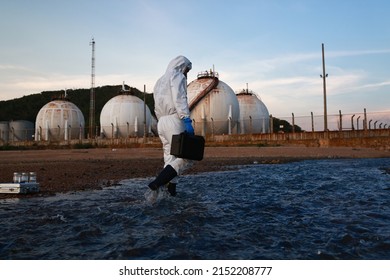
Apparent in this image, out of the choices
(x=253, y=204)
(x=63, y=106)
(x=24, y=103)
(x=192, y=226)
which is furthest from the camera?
(x=24, y=103)

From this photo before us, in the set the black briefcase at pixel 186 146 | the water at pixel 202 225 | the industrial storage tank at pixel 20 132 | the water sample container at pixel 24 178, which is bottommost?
the water at pixel 202 225

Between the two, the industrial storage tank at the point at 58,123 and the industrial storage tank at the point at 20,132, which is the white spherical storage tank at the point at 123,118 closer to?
the industrial storage tank at the point at 58,123

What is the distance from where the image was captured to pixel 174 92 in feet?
16.8

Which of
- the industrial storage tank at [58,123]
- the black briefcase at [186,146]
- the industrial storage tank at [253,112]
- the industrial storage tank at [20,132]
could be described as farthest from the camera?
the industrial storage tank at [20,132]

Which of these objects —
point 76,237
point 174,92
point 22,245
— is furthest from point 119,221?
point 174,92

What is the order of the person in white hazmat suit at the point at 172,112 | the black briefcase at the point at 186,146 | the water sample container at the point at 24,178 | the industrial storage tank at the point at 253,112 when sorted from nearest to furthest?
Answer: 1. the black briefcase at the point at 186,146
2. the person in white hazmat suit at the point at 172,112
3. the water sample container at the point at 24,178
4. the industrial storage tank at the point at 253,112

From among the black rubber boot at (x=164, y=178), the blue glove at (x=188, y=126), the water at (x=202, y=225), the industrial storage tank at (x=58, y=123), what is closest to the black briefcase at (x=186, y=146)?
the blue glove at (x=188, y=126)

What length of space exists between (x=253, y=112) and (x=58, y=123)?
79.1ft

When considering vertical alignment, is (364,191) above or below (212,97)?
below

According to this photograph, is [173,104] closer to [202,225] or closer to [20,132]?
[202,225]

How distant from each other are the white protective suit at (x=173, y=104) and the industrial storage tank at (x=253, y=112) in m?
32.9

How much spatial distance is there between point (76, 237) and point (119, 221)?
2.28ft

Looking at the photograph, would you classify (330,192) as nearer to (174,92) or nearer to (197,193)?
(197,193)

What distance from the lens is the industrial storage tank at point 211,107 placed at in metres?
33.5
